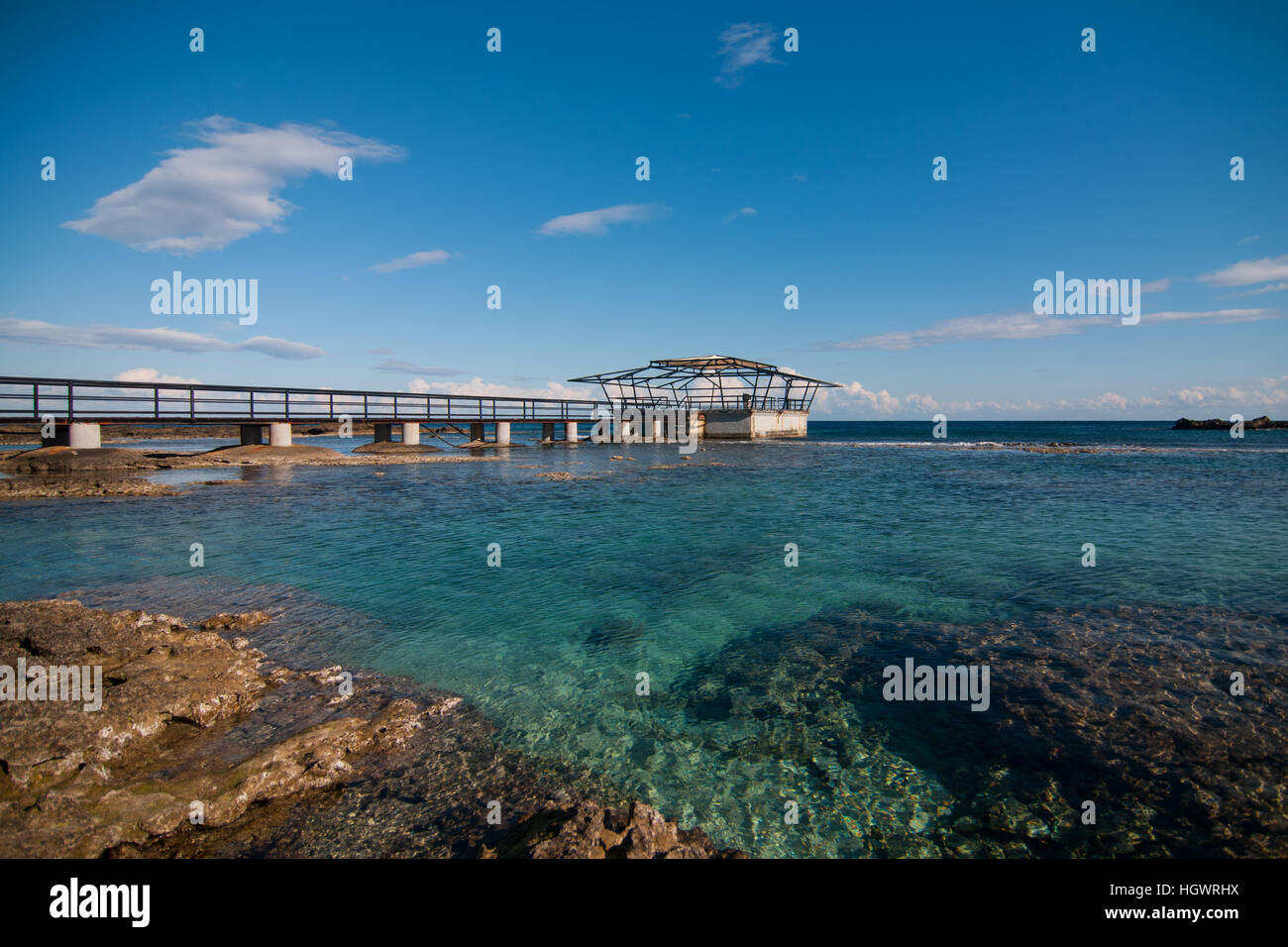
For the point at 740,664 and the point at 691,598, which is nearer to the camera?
the point at 740,664

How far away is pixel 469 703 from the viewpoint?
513 centimetres

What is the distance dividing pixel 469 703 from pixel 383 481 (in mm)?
19173

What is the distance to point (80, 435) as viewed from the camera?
2189cm

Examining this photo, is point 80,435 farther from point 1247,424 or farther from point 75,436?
point 1247,424

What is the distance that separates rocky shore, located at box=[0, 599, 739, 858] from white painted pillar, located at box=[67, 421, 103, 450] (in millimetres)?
23254

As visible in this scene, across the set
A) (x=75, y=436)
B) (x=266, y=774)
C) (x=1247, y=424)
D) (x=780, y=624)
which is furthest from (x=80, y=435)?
(x=1247, y=424)

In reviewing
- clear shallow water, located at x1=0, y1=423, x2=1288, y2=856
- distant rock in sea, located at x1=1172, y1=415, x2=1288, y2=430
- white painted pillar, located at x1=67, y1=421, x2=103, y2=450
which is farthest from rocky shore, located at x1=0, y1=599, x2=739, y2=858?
distant rock in sea, located at x1=1172, y1=415, x2=1288, y2=430

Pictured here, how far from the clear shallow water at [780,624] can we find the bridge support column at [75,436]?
377 inches

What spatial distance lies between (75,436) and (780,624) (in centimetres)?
2885

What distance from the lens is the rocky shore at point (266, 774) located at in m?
3.11

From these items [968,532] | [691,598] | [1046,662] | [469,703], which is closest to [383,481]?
[691,598]

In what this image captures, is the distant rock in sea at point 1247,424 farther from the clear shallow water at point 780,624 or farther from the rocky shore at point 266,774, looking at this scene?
the rocky shore at point 266,774

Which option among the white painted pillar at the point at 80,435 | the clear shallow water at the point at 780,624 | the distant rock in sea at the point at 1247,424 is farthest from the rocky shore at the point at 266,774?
Answer: the distant rock in sea at the point at 1247,424
